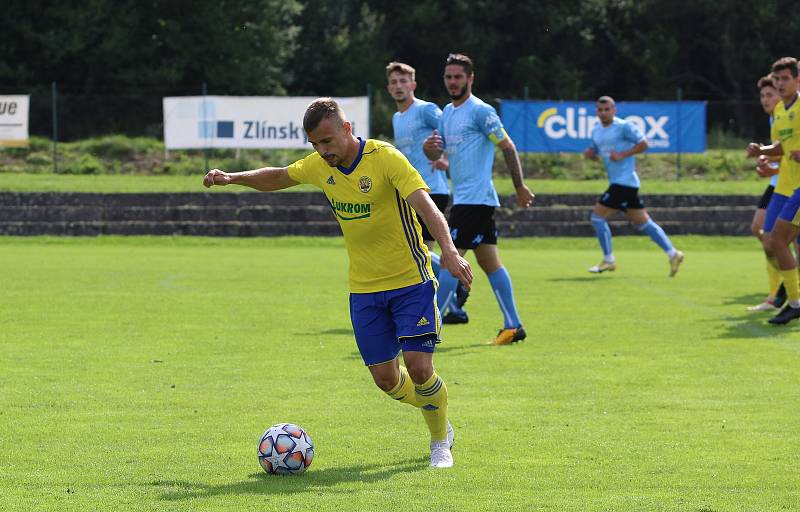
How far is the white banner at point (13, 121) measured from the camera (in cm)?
2940

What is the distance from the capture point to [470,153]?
11164 mm

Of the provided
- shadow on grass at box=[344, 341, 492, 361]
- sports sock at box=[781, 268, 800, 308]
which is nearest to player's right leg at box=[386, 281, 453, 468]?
shadow on grass at box=[344, 341, 492, 361]

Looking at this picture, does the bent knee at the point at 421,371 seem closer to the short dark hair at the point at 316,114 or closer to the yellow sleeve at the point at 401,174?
the yellow sleeve at the point at 401,174

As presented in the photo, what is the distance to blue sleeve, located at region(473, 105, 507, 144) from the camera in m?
10.8

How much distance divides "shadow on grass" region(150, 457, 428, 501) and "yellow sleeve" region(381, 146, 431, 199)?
129cm

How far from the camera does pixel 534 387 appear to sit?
8812mm

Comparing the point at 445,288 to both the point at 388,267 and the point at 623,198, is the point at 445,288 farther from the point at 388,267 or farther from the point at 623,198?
the point at 623,198

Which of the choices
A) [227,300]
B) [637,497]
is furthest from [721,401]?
[227,300]

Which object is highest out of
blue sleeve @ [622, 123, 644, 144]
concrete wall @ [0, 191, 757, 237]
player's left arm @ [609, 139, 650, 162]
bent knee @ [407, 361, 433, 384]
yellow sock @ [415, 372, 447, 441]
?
blue sleeve @ [622, 123, 644, 144]

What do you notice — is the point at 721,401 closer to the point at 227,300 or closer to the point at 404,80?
the point at 404,80

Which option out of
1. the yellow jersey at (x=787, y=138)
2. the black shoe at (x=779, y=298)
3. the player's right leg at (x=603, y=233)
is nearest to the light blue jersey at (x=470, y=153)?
the yellow jersey at (x=787, y=138)

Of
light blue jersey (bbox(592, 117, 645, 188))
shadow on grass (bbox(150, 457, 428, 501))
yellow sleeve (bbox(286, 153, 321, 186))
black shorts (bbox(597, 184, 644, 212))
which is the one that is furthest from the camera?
black shorts (bbox(597, 184, 644, 212))

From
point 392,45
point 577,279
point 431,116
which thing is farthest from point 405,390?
point 392,45

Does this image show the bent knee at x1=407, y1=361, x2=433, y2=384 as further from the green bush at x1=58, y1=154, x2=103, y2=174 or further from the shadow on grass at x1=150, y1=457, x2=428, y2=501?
the green bush at x1=58, y1=154, x2=103, y2=174
